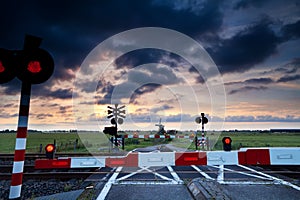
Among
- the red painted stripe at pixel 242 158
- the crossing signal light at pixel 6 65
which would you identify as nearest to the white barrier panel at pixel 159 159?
the red painted stripe at pixel 242 158

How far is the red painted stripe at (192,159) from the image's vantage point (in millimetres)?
4375

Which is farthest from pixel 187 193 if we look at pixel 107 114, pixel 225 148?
pixel 107 114

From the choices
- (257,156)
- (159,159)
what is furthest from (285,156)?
(159,159)

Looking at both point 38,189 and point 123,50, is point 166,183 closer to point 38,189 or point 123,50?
point 38,189

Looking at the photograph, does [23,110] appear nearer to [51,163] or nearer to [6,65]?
[6,65]

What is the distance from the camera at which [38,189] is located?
496 centimetres

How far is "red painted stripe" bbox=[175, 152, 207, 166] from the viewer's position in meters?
4.38

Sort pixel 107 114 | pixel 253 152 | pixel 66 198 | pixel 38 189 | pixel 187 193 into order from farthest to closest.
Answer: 1. pixel 107 114
2. pixel 38 189
3. pixel 253 152
4. pixel 187 193
5. pixel 66 198

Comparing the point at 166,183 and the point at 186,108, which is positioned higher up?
the point at 186,108

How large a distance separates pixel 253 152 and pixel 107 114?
924 cm

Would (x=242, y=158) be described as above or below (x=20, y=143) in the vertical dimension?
below

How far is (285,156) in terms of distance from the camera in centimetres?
421

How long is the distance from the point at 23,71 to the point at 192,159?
3.47 meters

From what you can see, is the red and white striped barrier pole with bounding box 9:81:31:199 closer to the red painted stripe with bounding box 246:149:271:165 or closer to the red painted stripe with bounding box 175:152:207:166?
the red painted stripe with bounding box 175:152:207:166
